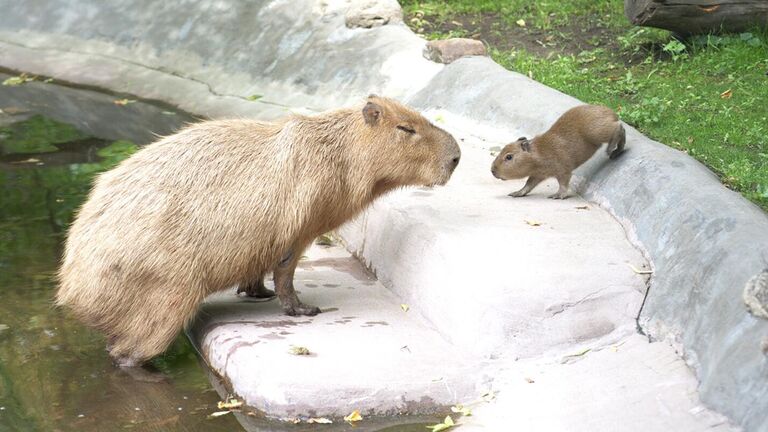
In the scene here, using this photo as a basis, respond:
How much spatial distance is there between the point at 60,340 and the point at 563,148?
3.38m

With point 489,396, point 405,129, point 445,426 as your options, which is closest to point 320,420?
point 445,426

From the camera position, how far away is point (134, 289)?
5777mm

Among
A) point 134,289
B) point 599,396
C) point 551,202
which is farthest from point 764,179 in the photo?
point 134,289

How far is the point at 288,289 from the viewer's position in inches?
242

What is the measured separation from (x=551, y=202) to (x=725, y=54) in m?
3.37

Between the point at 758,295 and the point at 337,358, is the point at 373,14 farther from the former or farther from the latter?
the point at 758,295

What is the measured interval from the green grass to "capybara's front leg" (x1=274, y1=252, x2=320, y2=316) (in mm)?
2741

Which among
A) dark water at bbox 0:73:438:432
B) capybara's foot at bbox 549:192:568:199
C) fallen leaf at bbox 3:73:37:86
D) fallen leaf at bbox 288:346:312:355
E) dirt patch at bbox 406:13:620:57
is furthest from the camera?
fallen leaf at bbox 3:73:37:86

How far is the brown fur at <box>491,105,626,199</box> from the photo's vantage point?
7086 millimetres

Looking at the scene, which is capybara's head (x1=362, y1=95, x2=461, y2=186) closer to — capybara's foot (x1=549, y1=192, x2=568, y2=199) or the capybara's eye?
the capybara's eye

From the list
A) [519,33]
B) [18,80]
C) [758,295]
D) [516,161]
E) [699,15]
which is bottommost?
[519,33]

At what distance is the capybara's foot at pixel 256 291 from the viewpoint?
21.4ft

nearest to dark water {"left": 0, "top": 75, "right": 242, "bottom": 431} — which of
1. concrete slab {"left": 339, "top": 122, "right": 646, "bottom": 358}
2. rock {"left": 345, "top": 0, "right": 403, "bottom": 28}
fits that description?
concrete slab {"left": 339, "top": 122, "right": 646, "bottom": 358}

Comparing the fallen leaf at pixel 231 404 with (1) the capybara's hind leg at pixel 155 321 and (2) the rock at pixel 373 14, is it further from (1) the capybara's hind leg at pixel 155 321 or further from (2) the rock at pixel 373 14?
(2) the rock at pixel 373 14
